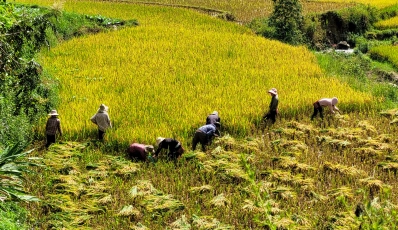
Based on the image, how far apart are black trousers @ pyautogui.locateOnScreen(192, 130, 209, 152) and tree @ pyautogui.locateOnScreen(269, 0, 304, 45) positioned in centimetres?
1054

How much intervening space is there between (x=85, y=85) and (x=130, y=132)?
127 inches

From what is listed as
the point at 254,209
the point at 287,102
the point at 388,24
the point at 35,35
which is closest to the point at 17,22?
the point at 35,35

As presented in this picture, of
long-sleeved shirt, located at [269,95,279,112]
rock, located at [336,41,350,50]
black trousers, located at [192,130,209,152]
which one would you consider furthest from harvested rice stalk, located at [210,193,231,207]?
rock, located at [336,41,350,50]

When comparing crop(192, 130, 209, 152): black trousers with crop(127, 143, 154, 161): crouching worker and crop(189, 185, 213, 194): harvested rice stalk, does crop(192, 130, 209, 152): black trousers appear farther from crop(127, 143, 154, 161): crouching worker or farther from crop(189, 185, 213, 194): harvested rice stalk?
crop(189, 185, 213, 194): harvested rice stalk

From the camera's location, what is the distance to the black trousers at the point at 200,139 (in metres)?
7.93

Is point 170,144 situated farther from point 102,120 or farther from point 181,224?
point 181,224

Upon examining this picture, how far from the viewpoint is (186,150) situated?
26.7 feet

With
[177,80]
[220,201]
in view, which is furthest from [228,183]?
[177,80]

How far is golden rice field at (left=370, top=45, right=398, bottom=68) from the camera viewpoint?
1620 cm

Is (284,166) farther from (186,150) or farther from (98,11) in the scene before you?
(98,11)

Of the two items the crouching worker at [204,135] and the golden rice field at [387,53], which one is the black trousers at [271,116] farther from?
the golden rice field at [387,53]

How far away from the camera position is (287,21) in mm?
17609

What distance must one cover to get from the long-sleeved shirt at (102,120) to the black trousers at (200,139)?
1508 mm

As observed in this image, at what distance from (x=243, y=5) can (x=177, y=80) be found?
534 inches
